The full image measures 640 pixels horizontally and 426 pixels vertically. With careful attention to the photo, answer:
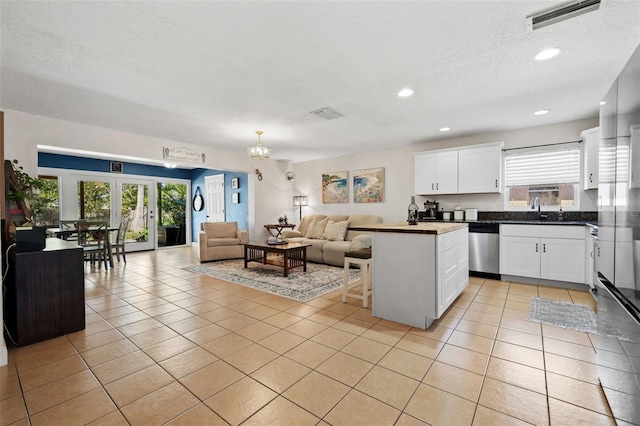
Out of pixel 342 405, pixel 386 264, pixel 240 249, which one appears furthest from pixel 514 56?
pixel 240 249

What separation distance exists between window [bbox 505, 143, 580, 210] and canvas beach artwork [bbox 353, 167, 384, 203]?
2360 millimetres

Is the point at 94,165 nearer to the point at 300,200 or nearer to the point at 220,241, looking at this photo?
the point at 220,241

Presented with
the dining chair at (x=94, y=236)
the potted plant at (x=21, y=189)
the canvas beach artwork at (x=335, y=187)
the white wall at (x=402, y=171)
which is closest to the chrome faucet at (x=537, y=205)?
the white wall at (x=402, y=171)

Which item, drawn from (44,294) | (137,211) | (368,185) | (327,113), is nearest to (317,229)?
(368,185)

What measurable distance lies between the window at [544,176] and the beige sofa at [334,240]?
247 centimetres

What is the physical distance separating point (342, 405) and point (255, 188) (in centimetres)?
589

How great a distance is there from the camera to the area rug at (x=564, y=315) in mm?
2668

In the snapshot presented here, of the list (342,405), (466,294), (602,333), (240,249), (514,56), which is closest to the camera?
(342,405)

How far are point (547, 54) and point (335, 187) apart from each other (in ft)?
16.3

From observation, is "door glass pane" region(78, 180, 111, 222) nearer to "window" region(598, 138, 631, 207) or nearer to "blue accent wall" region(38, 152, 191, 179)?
"blue accent wall" region(38, 152, 191, 179)

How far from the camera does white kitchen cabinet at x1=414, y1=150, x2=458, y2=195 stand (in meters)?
5.00

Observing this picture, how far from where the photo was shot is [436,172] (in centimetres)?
518

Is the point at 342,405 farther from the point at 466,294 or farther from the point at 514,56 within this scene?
the point at 514,56

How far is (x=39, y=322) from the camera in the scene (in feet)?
7.95
